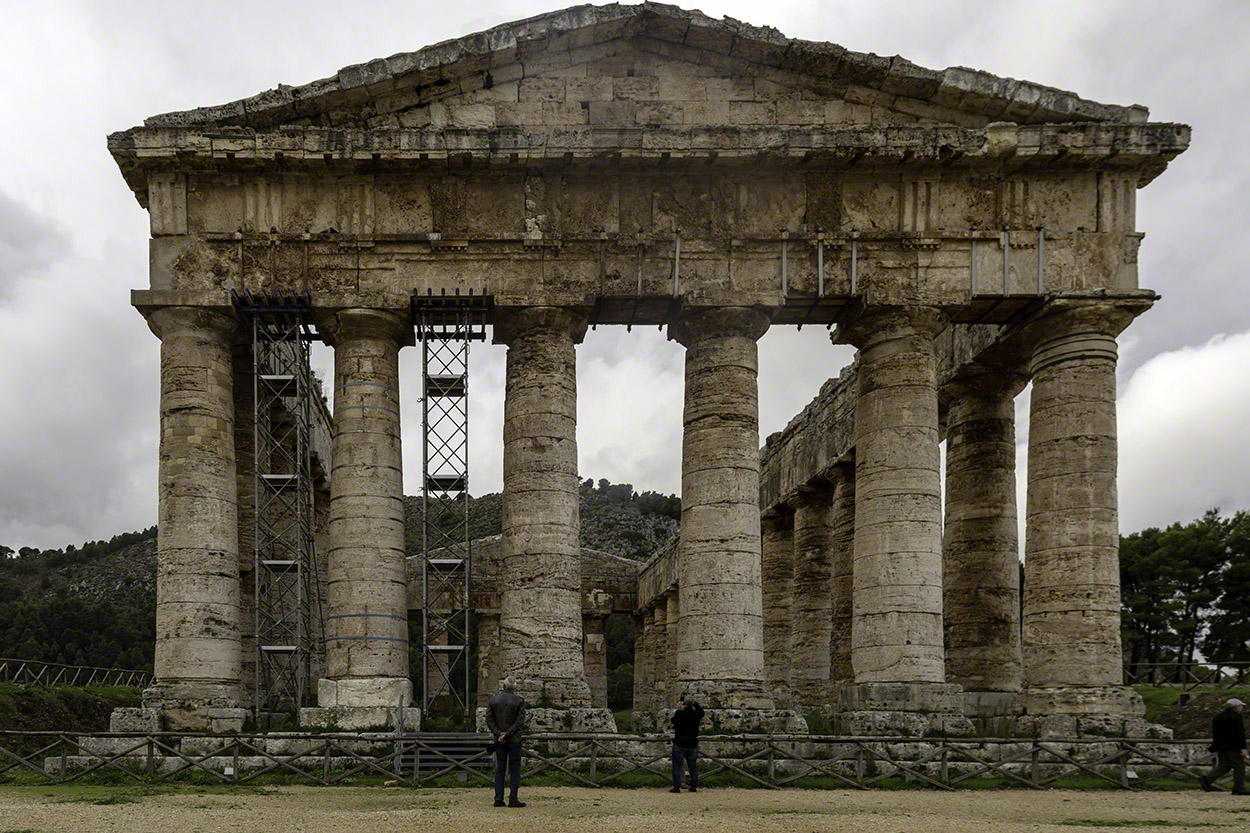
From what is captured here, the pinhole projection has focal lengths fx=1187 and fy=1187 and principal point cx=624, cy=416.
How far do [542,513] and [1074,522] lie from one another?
10584 mm

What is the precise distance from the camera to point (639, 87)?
25016 mm

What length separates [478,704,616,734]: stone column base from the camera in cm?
2222

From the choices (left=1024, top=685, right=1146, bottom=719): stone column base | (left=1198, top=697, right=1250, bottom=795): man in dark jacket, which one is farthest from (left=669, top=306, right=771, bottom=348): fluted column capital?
(left=1198, top=697, right=1250, bottom=795): man in dark jacket

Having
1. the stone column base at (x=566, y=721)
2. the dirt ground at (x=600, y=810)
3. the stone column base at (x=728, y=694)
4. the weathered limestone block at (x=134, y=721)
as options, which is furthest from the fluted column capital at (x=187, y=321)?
the stone column base at (x=728, y=694)

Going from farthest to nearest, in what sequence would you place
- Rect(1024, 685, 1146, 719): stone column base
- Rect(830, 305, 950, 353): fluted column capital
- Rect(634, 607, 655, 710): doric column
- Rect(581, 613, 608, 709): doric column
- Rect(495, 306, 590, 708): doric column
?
Rect(634, 607, 655, 710): doric column
Rect(581, 613, 608, 709): doric column
Rect(830, 305, 950, 353): fluted column capital
Rect(495, 306, 590, 708): doric column
Rect(1024, 685, 1146, 719): stone column base

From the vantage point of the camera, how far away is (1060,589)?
23.5m

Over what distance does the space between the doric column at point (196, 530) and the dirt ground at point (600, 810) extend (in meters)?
4.11

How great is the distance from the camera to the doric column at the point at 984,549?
92.4ft

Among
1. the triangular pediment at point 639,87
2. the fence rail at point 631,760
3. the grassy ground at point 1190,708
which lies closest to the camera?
the fence rail at point 631,760

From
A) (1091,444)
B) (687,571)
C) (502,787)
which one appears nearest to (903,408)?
(1091,444)

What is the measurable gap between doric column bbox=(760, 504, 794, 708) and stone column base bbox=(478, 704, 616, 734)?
50.3 feet

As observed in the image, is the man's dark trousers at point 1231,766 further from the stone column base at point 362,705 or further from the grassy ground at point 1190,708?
the stone column base at point 362,705

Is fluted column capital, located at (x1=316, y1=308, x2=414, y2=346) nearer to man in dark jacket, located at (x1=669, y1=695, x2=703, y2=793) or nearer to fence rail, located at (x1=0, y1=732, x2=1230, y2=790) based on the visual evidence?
fence rail, located at (x1=0, y1=732, x2=1230, y2=790)

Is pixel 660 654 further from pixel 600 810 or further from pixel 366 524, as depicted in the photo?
pixel 600 810
